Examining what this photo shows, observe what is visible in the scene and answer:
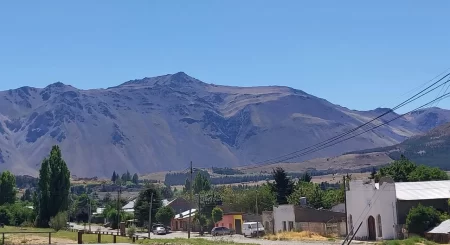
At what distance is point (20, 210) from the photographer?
12094 centimetres

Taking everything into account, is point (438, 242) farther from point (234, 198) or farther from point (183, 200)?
point (183, 200)

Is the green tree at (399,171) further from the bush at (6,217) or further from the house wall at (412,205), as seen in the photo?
the bush at (6,217)

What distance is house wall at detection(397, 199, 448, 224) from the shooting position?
217 ft

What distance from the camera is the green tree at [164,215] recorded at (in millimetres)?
122637

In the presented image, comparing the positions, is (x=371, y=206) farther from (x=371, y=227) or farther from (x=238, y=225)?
(x=238, y=225)

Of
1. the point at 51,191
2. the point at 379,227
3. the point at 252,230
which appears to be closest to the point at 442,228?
the point at 379,227

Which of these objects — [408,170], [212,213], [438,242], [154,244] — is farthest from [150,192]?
[438,242]

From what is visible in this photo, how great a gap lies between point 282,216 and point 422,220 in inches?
A: 988

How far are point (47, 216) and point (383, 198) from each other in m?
53.7

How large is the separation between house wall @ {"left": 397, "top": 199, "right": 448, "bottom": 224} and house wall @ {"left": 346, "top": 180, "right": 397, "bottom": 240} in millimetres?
584

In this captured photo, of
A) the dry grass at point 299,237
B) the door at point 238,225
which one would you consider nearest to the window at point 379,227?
the dry grass at point 299,237

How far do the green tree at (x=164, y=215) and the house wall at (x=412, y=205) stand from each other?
63180 millimetres

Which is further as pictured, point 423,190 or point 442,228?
point 423,190

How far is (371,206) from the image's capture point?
6788cm
